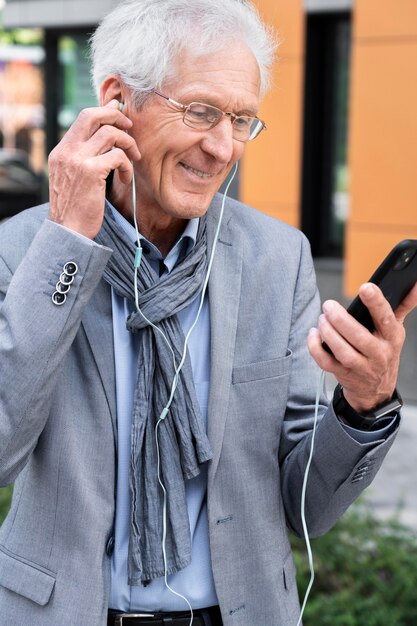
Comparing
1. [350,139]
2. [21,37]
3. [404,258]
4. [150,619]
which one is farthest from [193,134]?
[21,37]

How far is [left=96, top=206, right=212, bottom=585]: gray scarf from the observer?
1.94m

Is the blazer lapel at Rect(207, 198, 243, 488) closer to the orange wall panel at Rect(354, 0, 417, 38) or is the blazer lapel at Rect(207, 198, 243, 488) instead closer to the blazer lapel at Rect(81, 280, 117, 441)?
the blazer lapel at Rect(81, 280, 117, 441)

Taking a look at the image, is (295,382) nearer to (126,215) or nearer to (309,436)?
(309,436)

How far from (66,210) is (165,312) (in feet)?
0.96

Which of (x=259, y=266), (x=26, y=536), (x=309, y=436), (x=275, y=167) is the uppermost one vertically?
(x=259, y=266)

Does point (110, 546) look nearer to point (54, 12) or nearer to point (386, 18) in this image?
point (386, 18)

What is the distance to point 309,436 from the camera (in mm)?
2027

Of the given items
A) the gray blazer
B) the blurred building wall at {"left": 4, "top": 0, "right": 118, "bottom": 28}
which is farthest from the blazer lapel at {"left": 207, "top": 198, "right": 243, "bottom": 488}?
the blurred building wall at {"left": 4, "top": 0, "right": 118, "bottom": 28}

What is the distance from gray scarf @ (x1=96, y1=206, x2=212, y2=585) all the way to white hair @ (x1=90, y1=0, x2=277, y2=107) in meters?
0.31

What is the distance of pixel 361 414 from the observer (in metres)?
1.91

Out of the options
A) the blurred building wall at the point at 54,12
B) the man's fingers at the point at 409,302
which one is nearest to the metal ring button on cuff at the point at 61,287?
the man's fingers at the point at 409,302

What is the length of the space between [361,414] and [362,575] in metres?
2.36

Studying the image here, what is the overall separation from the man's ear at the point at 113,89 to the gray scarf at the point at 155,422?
25 cm

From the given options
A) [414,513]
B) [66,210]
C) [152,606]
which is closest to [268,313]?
[66,210]
